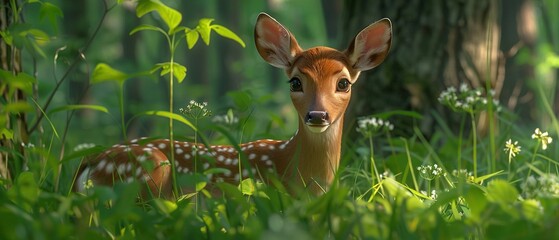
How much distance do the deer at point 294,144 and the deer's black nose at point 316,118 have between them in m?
0.03

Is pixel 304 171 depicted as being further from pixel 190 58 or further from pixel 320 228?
pixel 190 58

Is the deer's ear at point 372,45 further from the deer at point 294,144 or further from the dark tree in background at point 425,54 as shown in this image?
the dark tree in background at point 425,54

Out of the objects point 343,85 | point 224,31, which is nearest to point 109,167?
point 224,31

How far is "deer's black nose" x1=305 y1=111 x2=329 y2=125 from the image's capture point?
3555 mm

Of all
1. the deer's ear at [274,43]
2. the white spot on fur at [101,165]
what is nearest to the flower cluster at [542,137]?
the deer's ear at [274,43]

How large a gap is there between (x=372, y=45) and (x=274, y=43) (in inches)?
18.8

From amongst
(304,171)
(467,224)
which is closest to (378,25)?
(304,171)

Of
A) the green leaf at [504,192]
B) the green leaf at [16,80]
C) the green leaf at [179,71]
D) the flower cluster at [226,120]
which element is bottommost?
the flower cluster at [226,120]

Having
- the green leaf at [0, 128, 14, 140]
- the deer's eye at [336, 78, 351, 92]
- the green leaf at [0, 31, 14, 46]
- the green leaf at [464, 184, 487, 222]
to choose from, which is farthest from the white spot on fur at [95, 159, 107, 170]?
the green leaf at [464, 184, 487, 222]

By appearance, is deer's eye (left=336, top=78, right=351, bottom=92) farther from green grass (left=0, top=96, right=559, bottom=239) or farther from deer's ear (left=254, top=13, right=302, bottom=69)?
green grass (left=0, top=96, right=559, bottom=239)

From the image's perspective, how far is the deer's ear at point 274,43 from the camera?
4.00m

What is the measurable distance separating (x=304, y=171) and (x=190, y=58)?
1976 cm

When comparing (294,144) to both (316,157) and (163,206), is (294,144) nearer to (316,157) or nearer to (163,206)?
(316,157)

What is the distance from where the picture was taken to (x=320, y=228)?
2.58m
